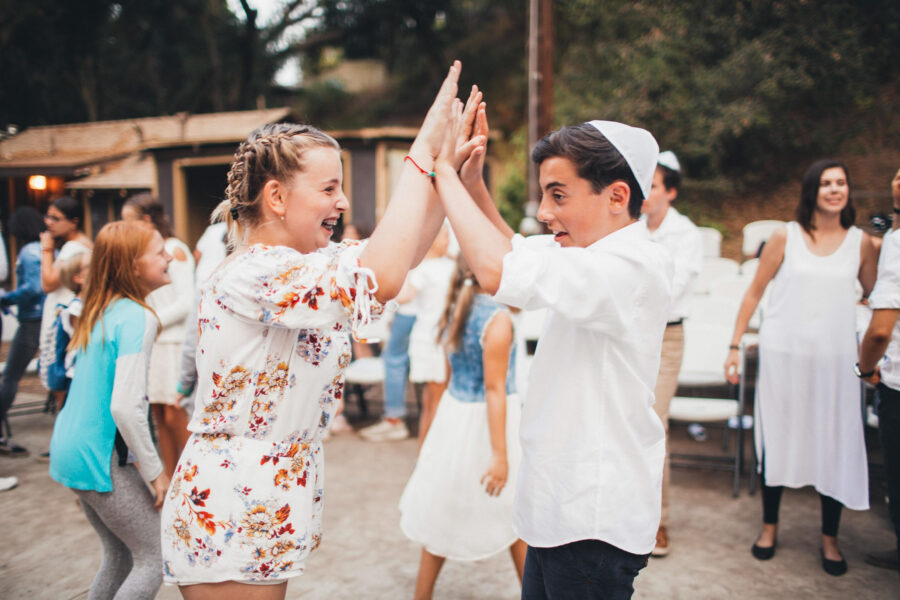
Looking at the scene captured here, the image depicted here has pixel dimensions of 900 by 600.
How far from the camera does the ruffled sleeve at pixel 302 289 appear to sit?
4.42 ft

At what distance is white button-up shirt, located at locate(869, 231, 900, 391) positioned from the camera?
269 centimetres

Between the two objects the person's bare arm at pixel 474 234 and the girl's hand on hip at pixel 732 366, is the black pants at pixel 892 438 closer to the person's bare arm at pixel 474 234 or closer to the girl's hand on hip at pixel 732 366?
the girl's hand on hip at pixel 732 366

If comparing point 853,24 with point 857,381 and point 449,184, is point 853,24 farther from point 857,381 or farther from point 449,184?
point 449,184

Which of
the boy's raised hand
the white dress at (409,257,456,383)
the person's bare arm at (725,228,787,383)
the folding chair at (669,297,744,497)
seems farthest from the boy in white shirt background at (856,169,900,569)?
the white dress at (409,257,456,383)

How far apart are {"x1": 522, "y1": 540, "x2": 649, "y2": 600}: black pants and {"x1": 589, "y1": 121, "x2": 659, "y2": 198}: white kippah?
91cm

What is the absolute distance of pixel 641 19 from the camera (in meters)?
14.0

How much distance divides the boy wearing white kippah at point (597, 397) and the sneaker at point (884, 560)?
8.55 feet

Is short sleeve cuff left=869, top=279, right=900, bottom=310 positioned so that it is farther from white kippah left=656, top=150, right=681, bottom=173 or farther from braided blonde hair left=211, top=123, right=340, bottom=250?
braided blonde hair left=211, top=123, right=340, bottom=250

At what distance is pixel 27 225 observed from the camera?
530 centimetres

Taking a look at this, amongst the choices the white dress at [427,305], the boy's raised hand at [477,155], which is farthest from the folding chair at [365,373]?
the boy's raised hand at [477,155]

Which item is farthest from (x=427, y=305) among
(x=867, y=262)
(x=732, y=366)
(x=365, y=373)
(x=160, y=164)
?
(x=160, y=164)

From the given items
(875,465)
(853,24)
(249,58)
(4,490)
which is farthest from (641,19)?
(249,58)

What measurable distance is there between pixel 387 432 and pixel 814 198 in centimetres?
384

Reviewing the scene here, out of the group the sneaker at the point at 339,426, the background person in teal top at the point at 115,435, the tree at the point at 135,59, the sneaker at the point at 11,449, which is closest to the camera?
the background person in teal top at the point at 115,435
